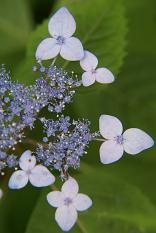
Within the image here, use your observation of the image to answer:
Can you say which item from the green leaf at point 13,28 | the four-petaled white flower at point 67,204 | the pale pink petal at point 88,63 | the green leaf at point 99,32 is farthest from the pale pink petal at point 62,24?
the green leaf at point 13,28

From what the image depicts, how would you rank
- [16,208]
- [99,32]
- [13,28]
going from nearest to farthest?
[99,32], [16,208], [13,28]

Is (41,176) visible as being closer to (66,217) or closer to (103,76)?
(66,217)

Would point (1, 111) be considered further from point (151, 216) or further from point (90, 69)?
point (151, 216)

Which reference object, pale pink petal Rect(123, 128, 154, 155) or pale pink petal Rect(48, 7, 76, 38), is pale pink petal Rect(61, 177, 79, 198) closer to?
pale pink petal Rect(123, 128, 154, 155)

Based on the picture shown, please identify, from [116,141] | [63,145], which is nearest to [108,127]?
[116,141]

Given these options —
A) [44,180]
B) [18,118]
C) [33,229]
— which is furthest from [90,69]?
[33,229]

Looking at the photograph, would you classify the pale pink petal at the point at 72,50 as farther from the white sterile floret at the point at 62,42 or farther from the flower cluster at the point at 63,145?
the flower cluster at the point at 63,145
